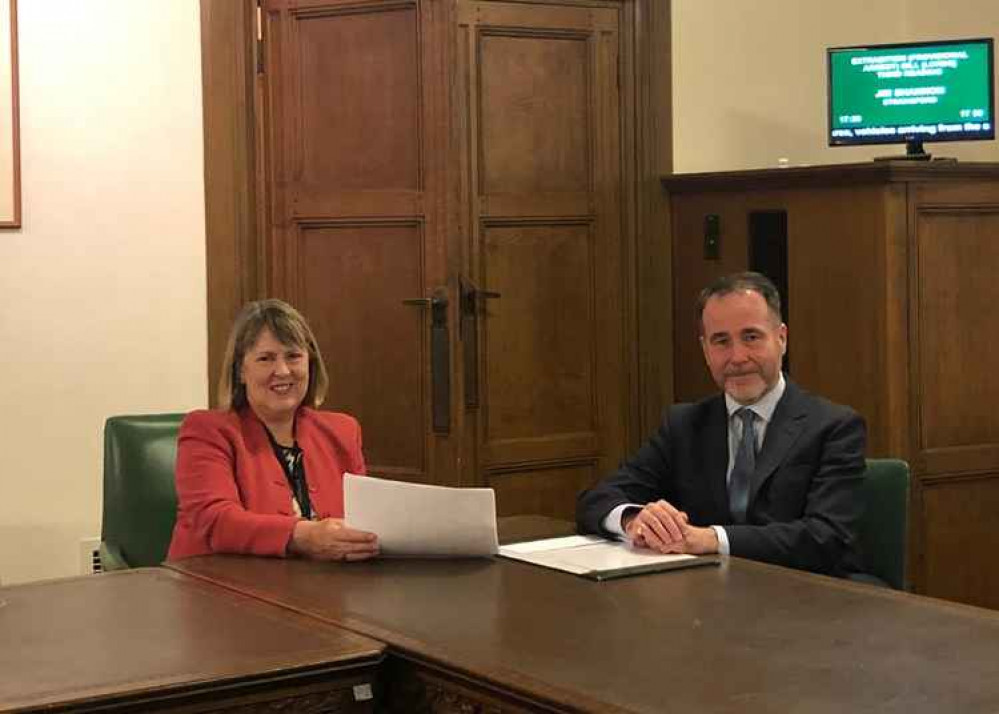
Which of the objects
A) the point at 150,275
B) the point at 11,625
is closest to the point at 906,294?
the point at 150,275

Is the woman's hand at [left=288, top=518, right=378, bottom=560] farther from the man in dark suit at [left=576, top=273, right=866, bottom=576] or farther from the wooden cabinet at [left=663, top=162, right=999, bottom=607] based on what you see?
the wooden cabinet at [left=663, top=162, right=999, bottom=607]

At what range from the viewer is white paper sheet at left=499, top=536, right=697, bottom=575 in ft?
8.79

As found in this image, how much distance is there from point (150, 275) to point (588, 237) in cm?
139

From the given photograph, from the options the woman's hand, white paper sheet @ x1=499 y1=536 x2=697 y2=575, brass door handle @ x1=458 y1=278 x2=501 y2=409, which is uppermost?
brass door handle @ x1=458 y1=278 x2=501 y2=409

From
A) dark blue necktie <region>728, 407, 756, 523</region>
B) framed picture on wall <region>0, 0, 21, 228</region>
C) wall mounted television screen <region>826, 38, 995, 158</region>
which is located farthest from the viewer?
wall mounted television screen <region>826, 38, 995, 158</region>

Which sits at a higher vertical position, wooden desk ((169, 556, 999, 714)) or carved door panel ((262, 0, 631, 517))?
carved door panel ((262, 0, 631, 517))

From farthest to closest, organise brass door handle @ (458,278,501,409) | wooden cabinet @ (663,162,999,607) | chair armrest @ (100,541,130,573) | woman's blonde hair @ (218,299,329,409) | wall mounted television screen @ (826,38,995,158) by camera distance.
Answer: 1. brass door handle @ (458,278,501,409)
2. wall mounted television screen @ (826,38,995,158)
3. wooden cabinet @ (663,162,999,607)
4. chair armrest @ (100,541,130,573)
5. woman's blonde hair @ (218,299,329,409)

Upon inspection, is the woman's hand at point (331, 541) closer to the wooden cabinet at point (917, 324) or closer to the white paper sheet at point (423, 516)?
the white paper sheet at point (423, 516)

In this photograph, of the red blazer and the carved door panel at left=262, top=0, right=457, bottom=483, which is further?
the carved door panel at left=262, top=0, right=457, bottom=483

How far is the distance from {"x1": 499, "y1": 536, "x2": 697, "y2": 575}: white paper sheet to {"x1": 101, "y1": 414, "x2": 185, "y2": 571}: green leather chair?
0.95 meters

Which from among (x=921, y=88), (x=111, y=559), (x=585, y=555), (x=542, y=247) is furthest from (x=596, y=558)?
(x=921, y=88)

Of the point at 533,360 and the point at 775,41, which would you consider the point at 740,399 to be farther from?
the point at 775,41

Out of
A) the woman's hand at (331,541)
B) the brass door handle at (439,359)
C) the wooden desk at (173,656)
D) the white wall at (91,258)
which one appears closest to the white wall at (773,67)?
the brass door handle at (439,359)

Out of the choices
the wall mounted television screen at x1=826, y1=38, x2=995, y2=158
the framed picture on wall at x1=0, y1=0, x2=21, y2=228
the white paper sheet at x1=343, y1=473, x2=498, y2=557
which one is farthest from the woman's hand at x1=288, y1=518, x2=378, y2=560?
the wall mounted television screen at x1=826, y1=38, x2=995, y2=158
